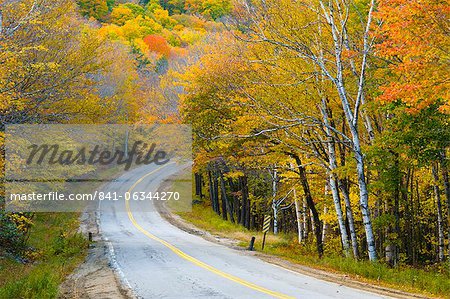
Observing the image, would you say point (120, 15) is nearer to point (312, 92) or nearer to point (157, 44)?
point (157, 44)

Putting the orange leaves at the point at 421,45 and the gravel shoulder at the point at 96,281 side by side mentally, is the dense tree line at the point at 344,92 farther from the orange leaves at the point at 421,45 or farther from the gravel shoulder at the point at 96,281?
the gravel shoulder at the point at 96,281

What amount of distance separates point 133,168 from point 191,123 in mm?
36682

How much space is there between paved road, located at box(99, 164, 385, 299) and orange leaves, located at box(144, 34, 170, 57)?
56.4 metres

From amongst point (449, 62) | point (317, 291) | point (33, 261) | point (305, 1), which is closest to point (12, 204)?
point (33, 261)

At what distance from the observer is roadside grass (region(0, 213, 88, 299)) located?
1185 cm

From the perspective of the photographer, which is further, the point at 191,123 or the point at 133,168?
the point at 133,168

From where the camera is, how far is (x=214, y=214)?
1565 inches

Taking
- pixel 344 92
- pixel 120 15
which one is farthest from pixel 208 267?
pixel 120 15

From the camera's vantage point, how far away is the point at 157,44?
278 feet

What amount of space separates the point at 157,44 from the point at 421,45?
3050 inches

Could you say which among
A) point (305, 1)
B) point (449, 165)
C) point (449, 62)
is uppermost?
point (305, 1)


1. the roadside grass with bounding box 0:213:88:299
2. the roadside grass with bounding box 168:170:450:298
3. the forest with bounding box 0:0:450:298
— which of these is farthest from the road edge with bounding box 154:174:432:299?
the roadside grass with bounding box 0:213:88:299

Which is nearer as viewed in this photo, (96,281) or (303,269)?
(96,281)

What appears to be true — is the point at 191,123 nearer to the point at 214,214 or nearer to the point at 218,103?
the point at 218,103
